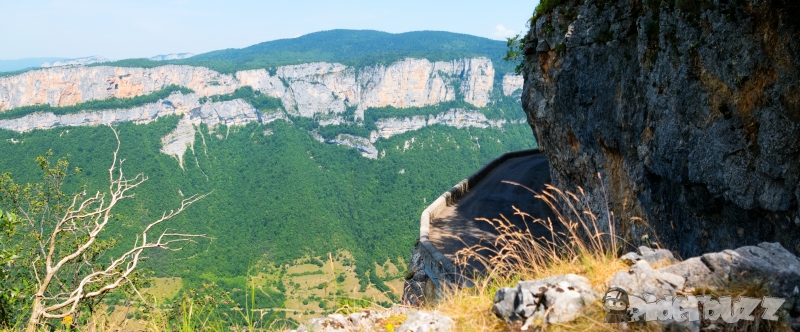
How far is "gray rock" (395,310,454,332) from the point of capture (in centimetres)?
332

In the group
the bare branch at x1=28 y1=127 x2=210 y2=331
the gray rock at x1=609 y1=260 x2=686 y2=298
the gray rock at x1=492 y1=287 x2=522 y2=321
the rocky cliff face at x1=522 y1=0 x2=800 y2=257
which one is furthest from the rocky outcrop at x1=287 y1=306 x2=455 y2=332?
the rocky cliff face at x1=522 y1=0 x2=800 y2=257

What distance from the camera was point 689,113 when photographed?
7430 millimetres

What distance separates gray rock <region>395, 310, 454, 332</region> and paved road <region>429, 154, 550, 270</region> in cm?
776

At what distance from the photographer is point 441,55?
153125mm

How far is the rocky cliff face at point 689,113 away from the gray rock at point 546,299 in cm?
172

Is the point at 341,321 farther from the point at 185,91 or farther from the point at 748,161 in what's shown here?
the point at 185,91

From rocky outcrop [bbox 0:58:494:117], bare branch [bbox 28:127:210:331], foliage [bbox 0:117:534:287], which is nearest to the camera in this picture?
bare branch [bbox 28:127:210:331]

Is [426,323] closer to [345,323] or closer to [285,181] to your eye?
[345,323]

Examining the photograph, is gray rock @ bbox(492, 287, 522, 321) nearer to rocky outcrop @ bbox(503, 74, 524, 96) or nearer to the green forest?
the green forest

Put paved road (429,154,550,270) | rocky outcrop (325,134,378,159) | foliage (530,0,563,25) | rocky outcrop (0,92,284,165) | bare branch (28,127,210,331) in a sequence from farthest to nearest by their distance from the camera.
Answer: rocky outcrop (325,134,378,159), rocky outcrop (0,92,284,165), paved road (429,154,550,270), foliage (530,0,563,25), bare branch (28,127,210,331)

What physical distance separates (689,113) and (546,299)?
569cm

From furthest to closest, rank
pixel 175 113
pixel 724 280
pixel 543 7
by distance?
pixel 175 113, pixel 543 7, pixel 724 280

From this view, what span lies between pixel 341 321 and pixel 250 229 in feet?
294

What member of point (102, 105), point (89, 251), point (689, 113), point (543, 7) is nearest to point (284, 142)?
point (102, 105)
